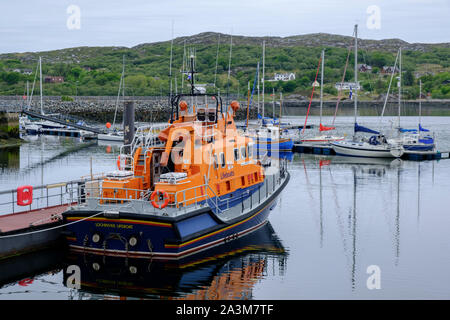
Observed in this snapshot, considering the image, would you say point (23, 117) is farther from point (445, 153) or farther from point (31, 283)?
point (31, 283)

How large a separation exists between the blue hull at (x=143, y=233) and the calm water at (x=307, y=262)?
17.0 inches

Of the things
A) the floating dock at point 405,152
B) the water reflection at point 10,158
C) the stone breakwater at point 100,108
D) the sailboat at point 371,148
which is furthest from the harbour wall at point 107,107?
the sailboat at point 371,148

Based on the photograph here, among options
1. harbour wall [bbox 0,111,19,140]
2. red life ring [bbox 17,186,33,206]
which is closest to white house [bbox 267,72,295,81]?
harbour wall [bbox 0,111,19,140]

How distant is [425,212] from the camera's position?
84.2 feet

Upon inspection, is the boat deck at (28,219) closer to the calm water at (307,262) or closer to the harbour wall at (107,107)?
the calm water at (307,262)

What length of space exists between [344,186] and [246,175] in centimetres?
1346

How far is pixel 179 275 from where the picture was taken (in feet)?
53.0

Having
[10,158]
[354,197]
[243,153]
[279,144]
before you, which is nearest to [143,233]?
[243,153]

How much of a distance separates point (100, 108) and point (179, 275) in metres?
78.7

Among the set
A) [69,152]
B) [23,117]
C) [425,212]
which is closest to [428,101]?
[23,117]

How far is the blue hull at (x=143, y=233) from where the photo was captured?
52.3 ft

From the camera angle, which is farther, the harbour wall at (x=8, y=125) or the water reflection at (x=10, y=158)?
the harbour wall at (x=8, y=125)

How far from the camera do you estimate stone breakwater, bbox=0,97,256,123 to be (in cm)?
8919

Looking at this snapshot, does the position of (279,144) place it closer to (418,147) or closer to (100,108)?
(418,147)
